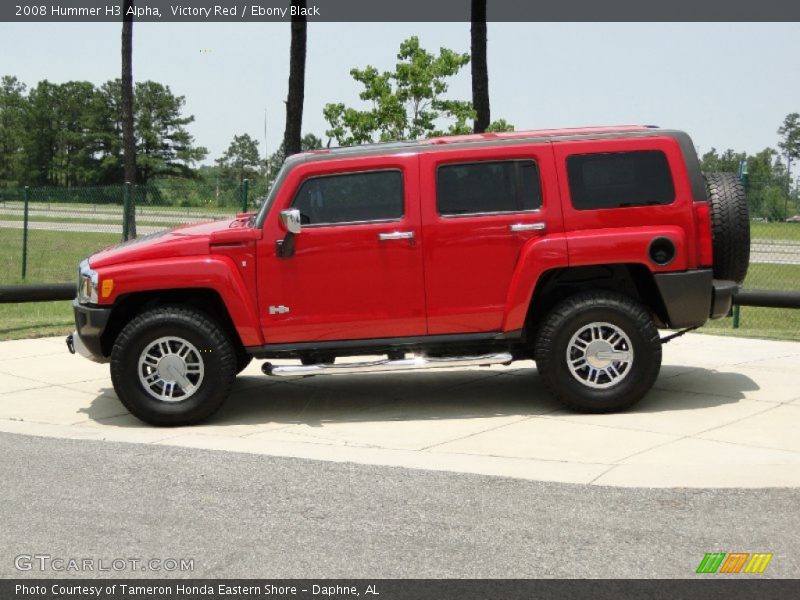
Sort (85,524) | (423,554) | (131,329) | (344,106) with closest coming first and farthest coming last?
(423,554) → (85,524) → (131,329) → (344,106)

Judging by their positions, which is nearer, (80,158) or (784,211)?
(784,211)

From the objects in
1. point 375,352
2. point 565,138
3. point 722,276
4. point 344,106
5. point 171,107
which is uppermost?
point 171,107

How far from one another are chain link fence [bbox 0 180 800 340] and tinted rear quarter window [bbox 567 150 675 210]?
193 inches

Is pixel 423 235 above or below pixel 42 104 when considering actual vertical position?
below

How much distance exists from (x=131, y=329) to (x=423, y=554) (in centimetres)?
380

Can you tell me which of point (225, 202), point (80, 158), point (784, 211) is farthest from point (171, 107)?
point (784, 211)

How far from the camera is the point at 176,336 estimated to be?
8.13m

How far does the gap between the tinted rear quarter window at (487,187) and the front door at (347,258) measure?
0.23 meters

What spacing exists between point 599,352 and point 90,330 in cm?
381

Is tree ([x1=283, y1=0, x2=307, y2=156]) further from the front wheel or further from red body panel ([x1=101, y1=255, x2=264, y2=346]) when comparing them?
the front wheel

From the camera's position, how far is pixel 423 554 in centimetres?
508

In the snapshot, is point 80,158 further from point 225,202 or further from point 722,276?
point 722,276

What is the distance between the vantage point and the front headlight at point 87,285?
825cm

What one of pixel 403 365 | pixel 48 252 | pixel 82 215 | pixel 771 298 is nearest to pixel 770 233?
pixel 771 298
